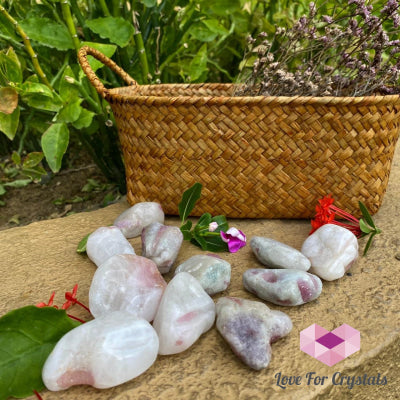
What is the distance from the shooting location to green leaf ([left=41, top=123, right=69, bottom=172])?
112cm

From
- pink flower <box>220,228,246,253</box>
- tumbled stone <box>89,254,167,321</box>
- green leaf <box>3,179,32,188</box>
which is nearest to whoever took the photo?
tumbled stone <box>89,254,167,321</box>

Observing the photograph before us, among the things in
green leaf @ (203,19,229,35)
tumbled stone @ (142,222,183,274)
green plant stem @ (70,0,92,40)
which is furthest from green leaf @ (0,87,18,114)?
green leaf @ (203,19,229,35)

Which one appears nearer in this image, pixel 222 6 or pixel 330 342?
pixel 330 342

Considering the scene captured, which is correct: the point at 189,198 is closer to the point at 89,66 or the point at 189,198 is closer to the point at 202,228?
the point at 202,228

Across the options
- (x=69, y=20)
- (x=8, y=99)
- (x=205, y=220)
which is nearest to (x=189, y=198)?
(x=205, y=220)

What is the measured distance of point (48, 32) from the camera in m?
1.17

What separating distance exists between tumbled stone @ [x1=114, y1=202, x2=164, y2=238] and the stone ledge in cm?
4

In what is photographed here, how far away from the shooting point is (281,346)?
667mm

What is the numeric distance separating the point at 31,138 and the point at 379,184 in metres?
1.39

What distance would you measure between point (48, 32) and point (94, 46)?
141 millimetres

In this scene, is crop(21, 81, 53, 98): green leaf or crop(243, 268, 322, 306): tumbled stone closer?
crop(243, 268, 322, 306): tumbled stone

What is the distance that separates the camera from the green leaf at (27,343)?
1.89 feet

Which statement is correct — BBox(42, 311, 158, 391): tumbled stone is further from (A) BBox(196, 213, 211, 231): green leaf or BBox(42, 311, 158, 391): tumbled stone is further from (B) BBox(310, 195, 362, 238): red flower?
(B) BBox(310, 195, 362, 238): red flower

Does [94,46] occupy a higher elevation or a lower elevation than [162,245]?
higher
